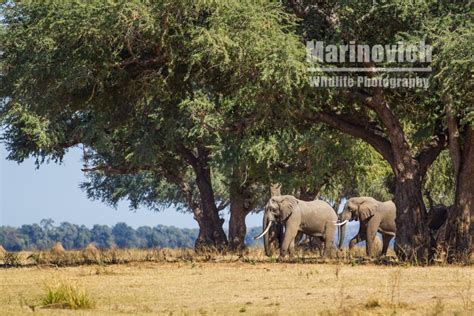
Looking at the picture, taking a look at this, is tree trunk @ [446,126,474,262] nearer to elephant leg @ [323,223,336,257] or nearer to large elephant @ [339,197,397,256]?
large elephant @ [339,197,397,256]

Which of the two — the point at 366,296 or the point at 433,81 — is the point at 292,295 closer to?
the point at 366,296

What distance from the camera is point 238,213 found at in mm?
55875

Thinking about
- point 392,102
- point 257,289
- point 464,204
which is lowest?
point 257,289

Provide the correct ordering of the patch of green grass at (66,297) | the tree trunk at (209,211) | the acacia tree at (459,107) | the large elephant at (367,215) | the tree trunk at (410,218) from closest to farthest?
the patch of green grass at (66,297)
the acacia tree at (459,107)
the tree trunk at (410,218)
the large elephant at (367,215)
the tree trunk at (209,211)

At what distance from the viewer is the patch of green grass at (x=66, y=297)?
22.1m

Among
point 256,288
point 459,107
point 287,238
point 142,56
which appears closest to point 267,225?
→ point 287,238

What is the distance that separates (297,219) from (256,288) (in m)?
14.8

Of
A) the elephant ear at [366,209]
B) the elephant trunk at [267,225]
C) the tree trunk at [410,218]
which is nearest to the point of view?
the tree trunk at [410,218]

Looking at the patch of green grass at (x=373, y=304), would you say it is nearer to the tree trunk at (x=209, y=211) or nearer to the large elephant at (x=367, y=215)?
the large elephant at (x=367, y=215)

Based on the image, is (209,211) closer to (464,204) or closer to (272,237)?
(272,237)

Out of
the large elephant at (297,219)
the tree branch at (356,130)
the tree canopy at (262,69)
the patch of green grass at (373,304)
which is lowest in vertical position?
the patch of green grass at (373,304)

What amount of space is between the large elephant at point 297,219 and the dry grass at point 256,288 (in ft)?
20.8

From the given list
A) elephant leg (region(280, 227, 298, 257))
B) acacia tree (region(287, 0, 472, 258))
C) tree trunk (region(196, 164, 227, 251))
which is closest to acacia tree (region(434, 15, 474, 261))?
acacia tree (region(287, 0, 472, 258))

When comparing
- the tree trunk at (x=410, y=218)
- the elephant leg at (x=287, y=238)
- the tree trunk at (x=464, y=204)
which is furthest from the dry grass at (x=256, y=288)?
the elephant leg at (x=287, y=238)
